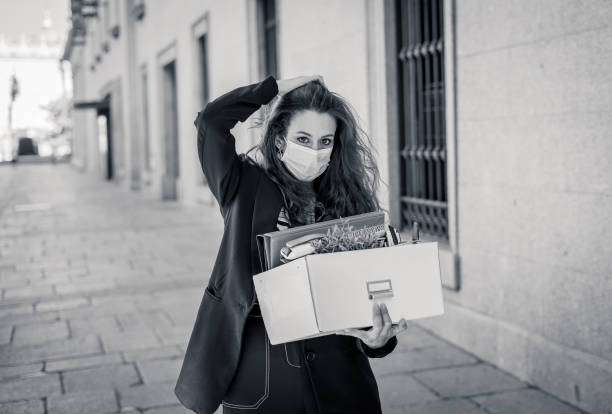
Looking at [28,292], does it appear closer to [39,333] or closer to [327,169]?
[39,333]

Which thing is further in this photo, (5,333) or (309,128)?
(5,333)

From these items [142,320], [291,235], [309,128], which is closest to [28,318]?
[142,320]

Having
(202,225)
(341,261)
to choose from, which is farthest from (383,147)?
(202,225)

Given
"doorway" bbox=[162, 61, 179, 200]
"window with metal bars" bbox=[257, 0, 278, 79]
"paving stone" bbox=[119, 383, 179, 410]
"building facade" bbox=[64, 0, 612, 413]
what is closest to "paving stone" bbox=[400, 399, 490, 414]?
"building facade" bbox=[64, 0, 612, 413]

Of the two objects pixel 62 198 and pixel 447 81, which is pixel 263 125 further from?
pixel 62 198

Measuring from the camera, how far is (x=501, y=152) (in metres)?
4.44

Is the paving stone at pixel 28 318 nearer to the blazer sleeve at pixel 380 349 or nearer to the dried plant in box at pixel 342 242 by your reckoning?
the blazer sleeve at pixel 380 349

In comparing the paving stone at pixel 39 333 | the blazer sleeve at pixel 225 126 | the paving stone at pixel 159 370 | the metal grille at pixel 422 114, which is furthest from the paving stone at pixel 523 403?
the paving stone at pixel 39 333

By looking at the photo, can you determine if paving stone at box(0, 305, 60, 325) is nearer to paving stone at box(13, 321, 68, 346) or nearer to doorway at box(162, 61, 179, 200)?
paving stone at box(13, 321, 68, 346)

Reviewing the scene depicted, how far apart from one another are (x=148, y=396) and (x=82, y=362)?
2.76ft

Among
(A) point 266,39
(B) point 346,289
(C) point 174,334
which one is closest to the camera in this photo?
(B) point 346,289

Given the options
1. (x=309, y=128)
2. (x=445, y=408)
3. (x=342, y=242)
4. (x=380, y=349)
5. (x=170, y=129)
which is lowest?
(x=445, y=408)

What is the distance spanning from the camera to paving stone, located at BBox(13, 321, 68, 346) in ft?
17.3

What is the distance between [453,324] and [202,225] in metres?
7.37
